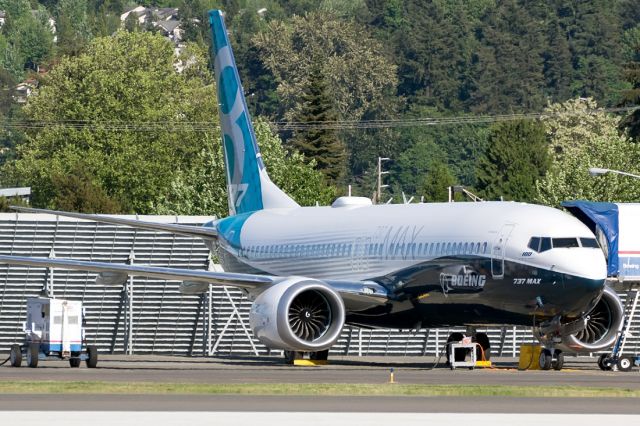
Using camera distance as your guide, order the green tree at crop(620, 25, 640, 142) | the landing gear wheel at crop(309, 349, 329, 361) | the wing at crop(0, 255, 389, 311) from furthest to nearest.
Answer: the green tree at crop(620, 25, 640, 142) → the landing gear wheel at crop(309, 349, 329, 361) → the wing at crop(0, 255, 389, 311)

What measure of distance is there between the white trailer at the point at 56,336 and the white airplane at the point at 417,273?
111 cm

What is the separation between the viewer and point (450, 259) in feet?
137

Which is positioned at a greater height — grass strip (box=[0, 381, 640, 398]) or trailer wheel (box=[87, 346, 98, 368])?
grass strip (box=[0, 381, 640, 398])

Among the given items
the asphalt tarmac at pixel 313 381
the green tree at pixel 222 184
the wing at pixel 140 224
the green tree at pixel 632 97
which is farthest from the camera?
the green tree at pixel 632 97

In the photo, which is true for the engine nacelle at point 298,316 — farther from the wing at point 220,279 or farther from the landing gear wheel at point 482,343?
the landing gear wheel at point 482,343

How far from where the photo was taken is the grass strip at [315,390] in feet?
102

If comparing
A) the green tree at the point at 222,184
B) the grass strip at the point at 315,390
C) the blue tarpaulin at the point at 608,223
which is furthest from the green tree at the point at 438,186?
the grass strip at the point at 315,390

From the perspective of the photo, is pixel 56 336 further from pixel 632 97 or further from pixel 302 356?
pixel 632 97

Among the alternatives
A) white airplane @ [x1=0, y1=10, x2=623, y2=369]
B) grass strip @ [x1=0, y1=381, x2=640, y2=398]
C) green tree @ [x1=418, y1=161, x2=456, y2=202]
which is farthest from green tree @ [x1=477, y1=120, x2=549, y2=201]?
grass strip @ [x1=0, y1=381, x2=640, y2=398]

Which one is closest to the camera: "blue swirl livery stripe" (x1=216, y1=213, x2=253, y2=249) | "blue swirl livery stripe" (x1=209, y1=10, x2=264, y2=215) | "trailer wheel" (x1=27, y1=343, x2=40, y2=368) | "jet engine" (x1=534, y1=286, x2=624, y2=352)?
"trailer wheel" (x1=27, y1=343, x2=40, y2=368)

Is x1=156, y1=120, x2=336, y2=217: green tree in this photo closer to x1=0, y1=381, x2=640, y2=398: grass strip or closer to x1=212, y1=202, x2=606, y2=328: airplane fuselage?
x1=212, y1=202, x2=606, y2=328: airplane fuselage

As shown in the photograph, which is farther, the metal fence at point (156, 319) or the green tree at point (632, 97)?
the green tree at point (632, 97)

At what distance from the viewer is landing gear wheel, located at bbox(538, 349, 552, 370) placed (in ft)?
135

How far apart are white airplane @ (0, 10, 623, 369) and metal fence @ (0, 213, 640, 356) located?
29.8 ft
